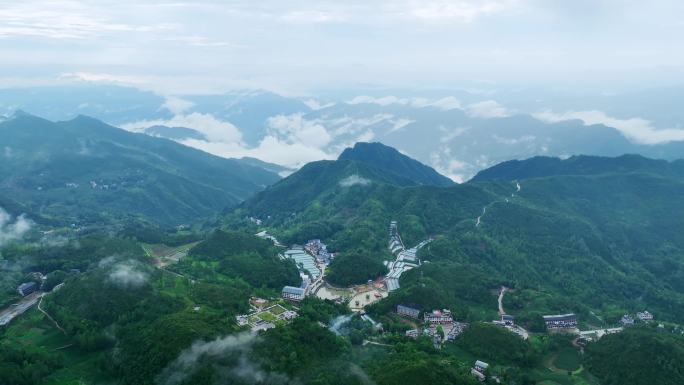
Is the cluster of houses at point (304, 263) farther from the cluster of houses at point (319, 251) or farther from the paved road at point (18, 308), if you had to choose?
the paved road at point (18, 308)

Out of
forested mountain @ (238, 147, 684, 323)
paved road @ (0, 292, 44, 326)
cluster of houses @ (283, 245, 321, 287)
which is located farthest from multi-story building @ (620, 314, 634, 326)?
paved road @ (0, 292, 44, 326)

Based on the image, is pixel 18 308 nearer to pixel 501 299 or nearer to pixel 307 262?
pixel 307 262

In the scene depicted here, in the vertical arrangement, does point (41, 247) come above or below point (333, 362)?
below

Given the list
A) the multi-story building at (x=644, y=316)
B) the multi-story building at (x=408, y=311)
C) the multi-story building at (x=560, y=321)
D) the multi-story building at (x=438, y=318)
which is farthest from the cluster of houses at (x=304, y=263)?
the multi-story building at (x=644, y=316)

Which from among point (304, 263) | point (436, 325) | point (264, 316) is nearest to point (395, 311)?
point (436, 325)

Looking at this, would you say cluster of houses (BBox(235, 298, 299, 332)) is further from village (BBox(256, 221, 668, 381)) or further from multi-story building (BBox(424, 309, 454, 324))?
multi-story building (BBox(424, 309, 454, 324))

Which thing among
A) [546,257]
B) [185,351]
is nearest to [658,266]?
[546,257]

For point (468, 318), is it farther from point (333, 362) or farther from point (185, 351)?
point (185, 351)

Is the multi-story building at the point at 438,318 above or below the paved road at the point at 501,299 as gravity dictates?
above
